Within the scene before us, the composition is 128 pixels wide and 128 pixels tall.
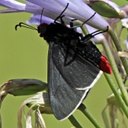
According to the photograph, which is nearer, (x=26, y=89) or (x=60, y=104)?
(x=60, y=104)

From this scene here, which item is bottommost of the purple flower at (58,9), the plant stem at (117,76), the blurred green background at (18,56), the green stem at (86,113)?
the green stem at (86,113)

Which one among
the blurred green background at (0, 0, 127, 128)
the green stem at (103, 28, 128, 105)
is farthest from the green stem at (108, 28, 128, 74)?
the blurred green background at (0, 0, 127, 128)

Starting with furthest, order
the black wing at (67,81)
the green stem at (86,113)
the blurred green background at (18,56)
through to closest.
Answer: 1. the blurred green background at (18,56)
2. the green stem at (86,113)
3. the black wing at (67,81)

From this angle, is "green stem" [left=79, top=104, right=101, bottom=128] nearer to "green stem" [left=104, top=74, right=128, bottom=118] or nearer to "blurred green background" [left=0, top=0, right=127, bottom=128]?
"green stem" [left=104, top=74, right=128, bottom=118]

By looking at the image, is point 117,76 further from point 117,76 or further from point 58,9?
point 58,9

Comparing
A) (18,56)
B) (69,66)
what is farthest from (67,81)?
(18,56)

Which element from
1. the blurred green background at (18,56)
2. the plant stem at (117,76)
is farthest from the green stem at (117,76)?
the blurred green background at (18,56)

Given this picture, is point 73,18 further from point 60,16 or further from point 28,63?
point 28,63

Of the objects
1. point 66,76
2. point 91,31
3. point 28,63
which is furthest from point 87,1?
point 28,63

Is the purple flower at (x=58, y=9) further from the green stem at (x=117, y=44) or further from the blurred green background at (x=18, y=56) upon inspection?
the blurred green background at (x=18, y=56)
